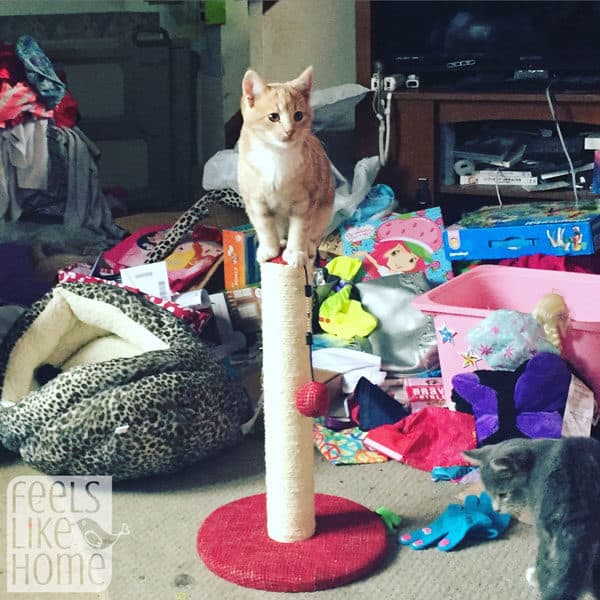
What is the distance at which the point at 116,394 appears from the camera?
212cm

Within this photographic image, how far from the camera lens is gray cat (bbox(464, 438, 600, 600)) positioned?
1.60 m

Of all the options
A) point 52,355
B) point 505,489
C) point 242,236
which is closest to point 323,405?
point 505,489

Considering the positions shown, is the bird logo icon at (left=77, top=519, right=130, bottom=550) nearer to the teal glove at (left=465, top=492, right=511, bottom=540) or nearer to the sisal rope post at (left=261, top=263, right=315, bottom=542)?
the sisal rope post at (left=261, top=263, right=315, bottom=542)

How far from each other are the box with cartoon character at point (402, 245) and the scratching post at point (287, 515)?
95 centimetres

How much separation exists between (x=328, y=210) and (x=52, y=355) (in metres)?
0.88

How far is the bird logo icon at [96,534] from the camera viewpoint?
6.40 feet

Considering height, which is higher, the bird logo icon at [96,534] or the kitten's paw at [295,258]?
the kitten's paw at [295,258]

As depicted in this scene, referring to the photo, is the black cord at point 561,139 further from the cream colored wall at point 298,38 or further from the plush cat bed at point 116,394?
the plush cat bed at point 116,394

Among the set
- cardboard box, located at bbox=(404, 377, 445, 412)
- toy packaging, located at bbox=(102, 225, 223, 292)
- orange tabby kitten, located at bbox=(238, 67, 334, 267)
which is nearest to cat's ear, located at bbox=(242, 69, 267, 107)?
orange tabby kitten, located at bbox=(238, 67, 334, 267)

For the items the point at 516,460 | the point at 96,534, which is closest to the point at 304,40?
the point at 96,534

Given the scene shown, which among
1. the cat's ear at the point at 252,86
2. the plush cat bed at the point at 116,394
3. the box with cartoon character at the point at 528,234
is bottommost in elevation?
the plush cat bed at the point at 116,394

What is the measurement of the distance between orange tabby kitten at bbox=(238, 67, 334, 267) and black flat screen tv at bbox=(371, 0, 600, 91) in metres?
1.23

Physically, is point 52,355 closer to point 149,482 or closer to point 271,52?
point 149,482

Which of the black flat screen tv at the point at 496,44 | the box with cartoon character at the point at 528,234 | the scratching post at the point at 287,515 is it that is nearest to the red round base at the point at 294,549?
the scratching post at the point at 287,515
